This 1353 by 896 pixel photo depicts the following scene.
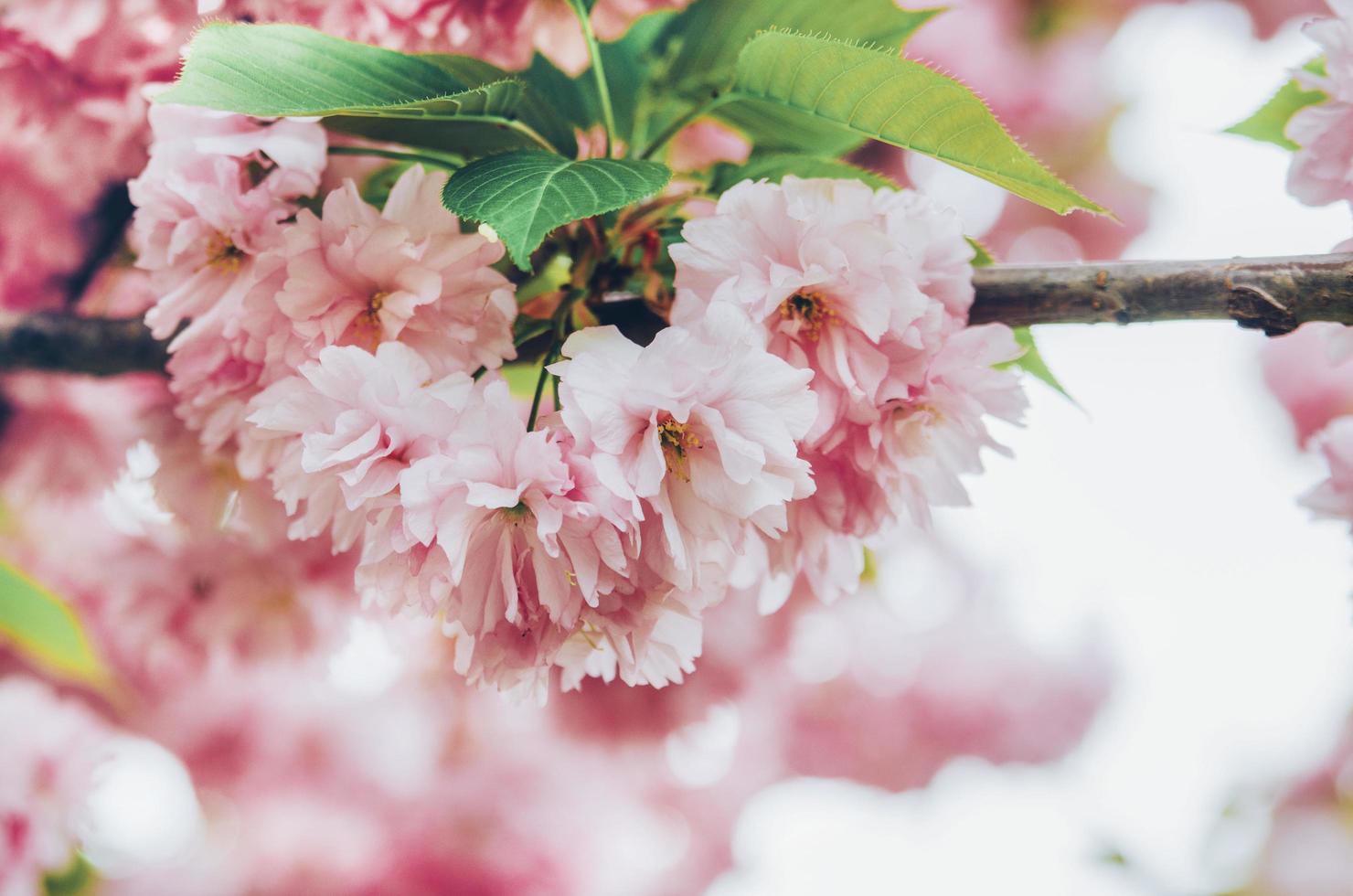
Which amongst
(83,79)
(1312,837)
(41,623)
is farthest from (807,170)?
(1312,837)

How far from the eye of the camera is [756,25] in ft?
2.12

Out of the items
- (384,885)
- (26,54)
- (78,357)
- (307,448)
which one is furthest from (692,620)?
(384,885)

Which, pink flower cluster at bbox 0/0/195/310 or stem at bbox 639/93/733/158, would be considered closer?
stem at bbox 639/93/733/158

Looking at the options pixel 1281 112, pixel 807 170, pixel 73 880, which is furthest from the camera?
pixel 73 880

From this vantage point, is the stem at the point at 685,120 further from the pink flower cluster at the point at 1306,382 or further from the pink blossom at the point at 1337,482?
the pink flower cluster at the point at 1306,382

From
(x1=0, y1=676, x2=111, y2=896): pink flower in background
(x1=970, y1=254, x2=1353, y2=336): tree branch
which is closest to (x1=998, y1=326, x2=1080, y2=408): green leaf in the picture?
(x1=970, y1=254, x2=1353, y2=336): tree branch

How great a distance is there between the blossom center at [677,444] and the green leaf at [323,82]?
186 millimetres

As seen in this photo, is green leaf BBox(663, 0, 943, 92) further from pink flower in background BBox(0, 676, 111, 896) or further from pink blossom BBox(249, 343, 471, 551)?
pink flower in background BBox(0, 676, 111, 896)

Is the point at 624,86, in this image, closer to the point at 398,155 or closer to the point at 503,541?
the point at 398,155

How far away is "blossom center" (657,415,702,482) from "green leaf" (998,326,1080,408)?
25 cm

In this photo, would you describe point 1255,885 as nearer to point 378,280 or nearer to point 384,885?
point 384,885

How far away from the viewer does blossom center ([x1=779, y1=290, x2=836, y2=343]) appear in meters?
0.49

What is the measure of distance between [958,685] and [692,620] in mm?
1989

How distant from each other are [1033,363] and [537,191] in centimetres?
36
